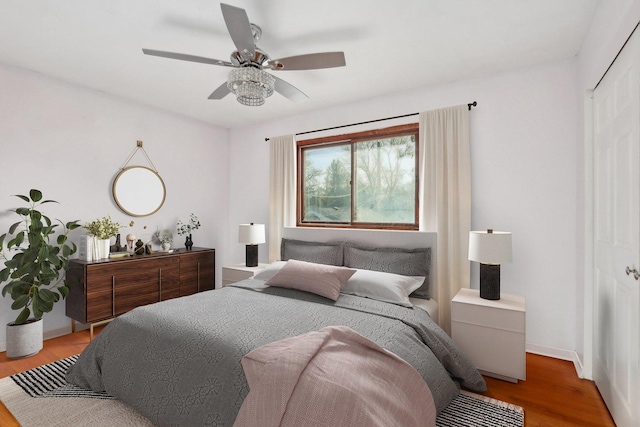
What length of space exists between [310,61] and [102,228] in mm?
2795

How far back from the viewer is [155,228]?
166 inches

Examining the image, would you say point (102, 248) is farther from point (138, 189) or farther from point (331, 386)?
point (331, 386)

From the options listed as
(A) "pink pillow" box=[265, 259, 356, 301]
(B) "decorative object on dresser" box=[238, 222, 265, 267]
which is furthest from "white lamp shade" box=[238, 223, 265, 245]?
(A) "pink pillow" box=[265, 259, 356, 301]

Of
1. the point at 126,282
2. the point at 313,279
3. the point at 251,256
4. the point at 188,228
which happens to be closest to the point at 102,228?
the point at 126,282

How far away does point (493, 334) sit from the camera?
98.3 inches

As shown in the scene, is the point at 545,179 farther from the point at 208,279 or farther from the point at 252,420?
the point at 208,279

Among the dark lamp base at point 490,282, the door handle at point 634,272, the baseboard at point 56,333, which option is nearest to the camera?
the door handle at point 634,272

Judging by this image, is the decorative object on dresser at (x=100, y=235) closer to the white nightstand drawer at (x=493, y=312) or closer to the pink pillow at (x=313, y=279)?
the pink pillow at (x=313, y=279)

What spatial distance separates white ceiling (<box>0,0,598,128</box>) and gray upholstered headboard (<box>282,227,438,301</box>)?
5.14ft

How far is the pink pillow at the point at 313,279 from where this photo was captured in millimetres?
2744

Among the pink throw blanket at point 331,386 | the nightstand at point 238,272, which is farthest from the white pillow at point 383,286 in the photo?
the nightstand at point 238,272

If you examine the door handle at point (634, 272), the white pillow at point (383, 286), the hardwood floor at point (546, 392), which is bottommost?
the hardwood floor at point (546, 392)

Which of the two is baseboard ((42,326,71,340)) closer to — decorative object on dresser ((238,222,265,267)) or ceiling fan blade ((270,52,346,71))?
decorative object on dresser ((238,222,265,267))

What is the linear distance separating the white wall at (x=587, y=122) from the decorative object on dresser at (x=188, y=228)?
13.8 feet
